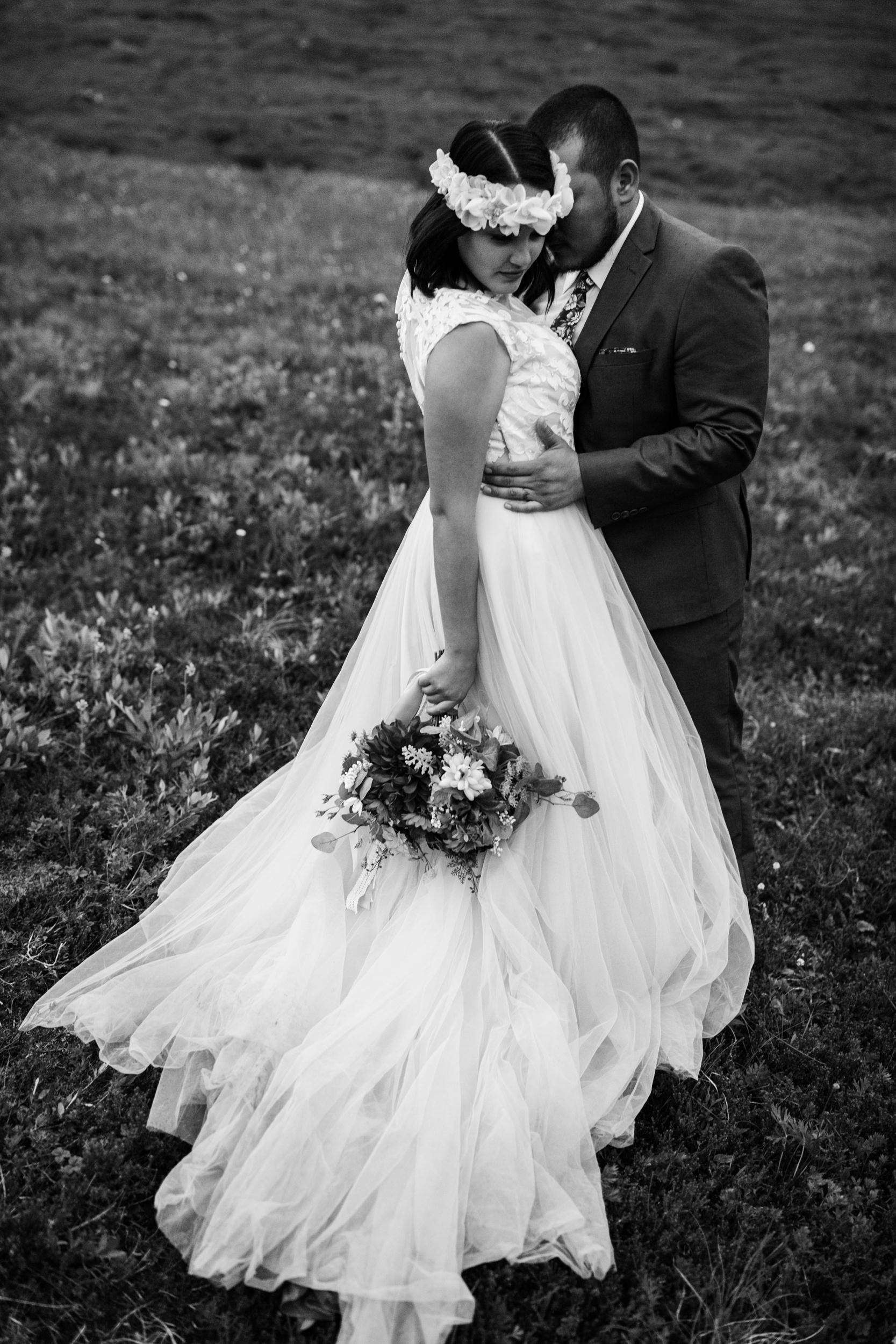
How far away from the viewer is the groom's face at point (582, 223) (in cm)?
337

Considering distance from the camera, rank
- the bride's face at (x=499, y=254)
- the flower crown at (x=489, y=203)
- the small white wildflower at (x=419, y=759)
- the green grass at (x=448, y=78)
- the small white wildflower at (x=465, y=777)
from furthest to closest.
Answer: the green grass at (x=448, y=78) → the small white wildflower at (x=419, y=759) → the small white wildflower at (x=465, y=777) → the bride's face at (x=499, y=254) → the flower crown at (x=489, y=203)

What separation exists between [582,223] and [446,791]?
6.41ft

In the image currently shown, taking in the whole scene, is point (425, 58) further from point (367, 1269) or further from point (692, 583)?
point (367, 1269)

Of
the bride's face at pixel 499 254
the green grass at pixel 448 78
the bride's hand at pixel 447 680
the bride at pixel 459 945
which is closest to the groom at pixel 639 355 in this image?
the bride at pixel 459 945

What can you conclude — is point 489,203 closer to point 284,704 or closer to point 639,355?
point 639,355

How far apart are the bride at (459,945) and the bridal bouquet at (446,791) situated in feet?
0.40

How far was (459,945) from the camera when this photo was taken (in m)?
3.45

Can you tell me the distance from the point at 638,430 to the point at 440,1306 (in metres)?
2.78

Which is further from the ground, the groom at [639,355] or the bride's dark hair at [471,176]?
the bride's dark hair at [471,176]

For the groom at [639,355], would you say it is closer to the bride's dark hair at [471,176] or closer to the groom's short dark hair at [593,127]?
the groom's short dark hair at [593,127]

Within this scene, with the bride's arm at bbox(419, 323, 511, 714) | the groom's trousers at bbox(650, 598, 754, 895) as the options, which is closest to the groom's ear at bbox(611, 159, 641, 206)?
the bride's arm at bbox(419, 323, 511, 714)

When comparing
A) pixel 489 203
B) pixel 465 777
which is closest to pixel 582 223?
pixel 489 203

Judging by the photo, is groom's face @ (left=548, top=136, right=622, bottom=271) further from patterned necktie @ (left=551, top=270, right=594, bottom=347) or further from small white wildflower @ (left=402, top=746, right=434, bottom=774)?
small white wildflower @ (left=402, top=746, right=434, bottom=774)

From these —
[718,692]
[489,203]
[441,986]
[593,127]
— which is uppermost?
[593,127]
